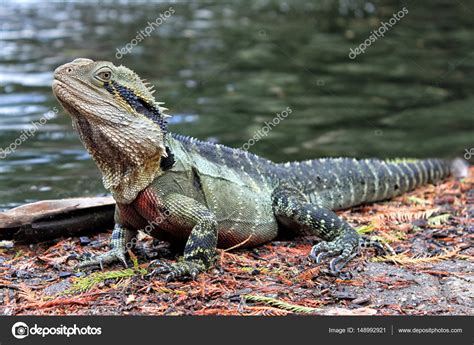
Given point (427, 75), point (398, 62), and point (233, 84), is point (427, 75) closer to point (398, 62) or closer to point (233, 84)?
point (398, 62)

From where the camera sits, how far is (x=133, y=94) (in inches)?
241

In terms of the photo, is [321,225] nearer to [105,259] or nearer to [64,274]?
[105,259]

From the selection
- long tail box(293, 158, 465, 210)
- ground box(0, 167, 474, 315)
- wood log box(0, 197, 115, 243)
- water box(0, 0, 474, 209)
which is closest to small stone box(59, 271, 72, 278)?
ground box(0, 167, 474, 315)

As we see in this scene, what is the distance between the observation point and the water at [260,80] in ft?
42.3

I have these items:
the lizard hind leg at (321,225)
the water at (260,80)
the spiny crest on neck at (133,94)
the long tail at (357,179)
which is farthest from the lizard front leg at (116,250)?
the water at (260,80)

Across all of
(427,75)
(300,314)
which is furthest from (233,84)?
(300,314)

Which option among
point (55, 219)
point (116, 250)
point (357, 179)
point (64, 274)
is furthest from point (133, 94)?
point (357, 179)

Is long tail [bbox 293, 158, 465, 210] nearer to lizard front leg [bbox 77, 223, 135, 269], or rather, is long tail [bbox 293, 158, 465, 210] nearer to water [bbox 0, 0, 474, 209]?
lizard front leg [bbox 77, 223, 135, 269]

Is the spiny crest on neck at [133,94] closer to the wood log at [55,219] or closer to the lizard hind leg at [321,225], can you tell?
the lizard hind leg at [321,225]

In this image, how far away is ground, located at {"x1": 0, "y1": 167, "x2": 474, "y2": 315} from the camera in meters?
5.52

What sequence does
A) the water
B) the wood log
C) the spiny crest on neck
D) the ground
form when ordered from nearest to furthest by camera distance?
A: the ground < the spiny crest on neck < the wood log < the water

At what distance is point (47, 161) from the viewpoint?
458 inches

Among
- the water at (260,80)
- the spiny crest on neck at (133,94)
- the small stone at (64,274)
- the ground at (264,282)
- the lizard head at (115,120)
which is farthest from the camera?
the water at (260,80)

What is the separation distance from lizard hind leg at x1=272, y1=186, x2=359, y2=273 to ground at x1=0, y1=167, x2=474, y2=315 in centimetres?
13
